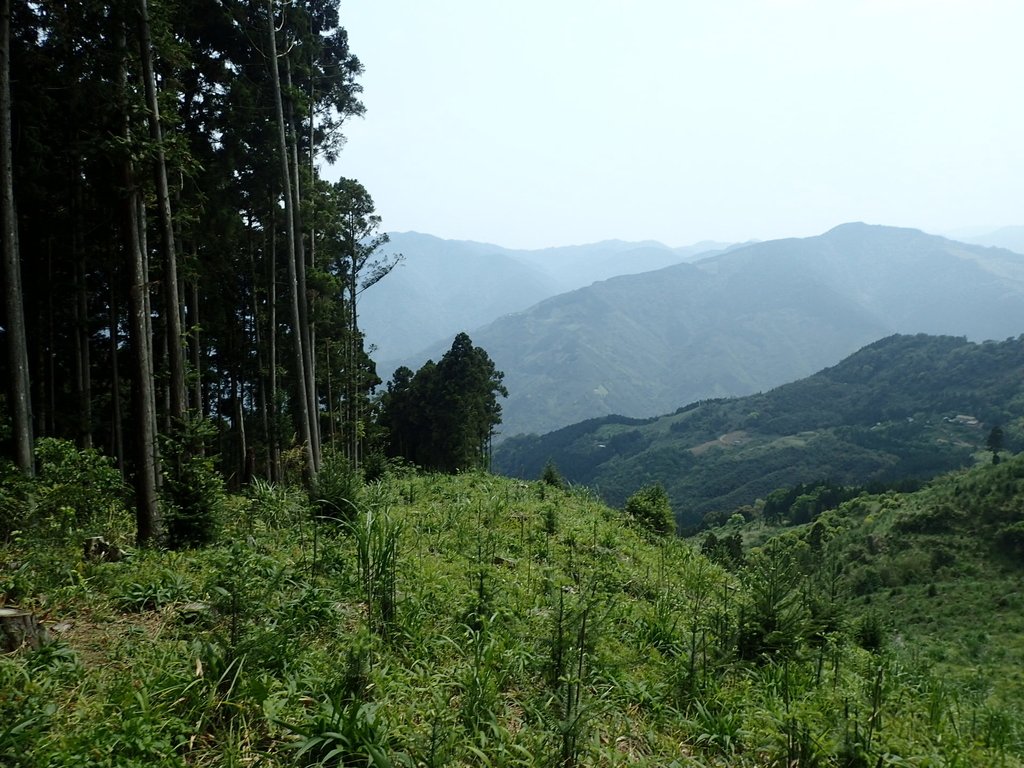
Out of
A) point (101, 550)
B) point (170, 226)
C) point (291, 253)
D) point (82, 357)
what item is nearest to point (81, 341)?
point (82, 357)

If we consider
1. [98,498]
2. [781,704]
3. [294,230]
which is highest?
[294,230]

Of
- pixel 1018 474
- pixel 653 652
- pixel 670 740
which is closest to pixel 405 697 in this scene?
pixel 670 740

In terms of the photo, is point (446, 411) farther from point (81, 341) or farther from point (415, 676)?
point (415, 676)

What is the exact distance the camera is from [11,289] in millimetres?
8961

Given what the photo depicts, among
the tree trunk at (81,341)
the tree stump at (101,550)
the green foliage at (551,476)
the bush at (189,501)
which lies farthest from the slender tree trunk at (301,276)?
the tree stump at (101,550)

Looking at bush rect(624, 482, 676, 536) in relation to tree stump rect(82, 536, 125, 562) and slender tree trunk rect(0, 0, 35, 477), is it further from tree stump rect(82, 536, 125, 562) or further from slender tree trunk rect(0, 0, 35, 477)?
slender tree trunk rect(0, 0, 35, 477)

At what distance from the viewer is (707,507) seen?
129m

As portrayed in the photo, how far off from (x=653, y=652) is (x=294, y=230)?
14222 millimetres

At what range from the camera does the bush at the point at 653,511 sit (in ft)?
42.0

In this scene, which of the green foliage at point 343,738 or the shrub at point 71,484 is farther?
the shrub at point 71,484

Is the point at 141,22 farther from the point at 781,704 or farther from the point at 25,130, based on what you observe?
the point at 781,704

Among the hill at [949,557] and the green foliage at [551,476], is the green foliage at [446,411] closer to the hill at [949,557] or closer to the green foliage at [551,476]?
the green foliage at [551,476]

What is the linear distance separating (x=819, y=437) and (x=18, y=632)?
590 ft

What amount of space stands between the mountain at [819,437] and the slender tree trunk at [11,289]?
374ft
